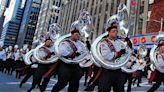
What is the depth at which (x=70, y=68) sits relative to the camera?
7.38 meters

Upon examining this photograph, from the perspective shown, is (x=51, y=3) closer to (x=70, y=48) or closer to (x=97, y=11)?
(x=97, y=11)

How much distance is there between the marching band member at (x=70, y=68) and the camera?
23.4ft

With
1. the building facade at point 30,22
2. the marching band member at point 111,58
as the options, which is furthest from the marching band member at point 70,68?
the building facade at point 30,22

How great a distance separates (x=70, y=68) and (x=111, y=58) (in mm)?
1289

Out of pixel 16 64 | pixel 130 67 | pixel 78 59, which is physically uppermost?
pixel 78 59

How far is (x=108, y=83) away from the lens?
620 cm

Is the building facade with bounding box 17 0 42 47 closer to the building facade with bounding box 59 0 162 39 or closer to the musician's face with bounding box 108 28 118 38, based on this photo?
the building facade with bounding box 59 0 162 39

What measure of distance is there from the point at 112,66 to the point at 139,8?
1441 inches

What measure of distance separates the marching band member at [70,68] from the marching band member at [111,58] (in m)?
1.04

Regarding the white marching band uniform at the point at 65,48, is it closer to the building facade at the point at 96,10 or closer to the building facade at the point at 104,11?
the building facade at the point at 104,11

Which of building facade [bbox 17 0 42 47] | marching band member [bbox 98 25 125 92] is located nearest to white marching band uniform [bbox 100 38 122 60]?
marching band member [bbox 98 25 125 92]

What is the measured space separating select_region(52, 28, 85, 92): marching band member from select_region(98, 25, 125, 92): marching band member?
1042mm

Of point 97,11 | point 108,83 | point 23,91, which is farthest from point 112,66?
point 97,11

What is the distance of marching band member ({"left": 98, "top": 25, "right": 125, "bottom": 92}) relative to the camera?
6211 millimetres
